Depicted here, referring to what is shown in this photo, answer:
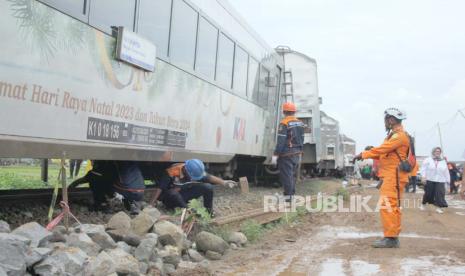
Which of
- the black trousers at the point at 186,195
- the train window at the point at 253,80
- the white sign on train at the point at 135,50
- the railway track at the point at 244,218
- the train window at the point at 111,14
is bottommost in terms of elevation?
the railway track at the point at 244,218

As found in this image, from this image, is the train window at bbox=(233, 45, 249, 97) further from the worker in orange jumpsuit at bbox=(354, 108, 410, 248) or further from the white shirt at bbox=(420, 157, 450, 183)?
the white shirt at bbox=(420, 157, 450, 183)

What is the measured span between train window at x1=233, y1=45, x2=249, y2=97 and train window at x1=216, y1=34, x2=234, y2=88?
0.28 m

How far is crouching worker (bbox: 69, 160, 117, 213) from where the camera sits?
6.52 m

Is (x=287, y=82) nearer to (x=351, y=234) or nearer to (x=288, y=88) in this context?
(x=288, y=88)

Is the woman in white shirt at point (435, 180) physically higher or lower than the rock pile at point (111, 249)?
higher

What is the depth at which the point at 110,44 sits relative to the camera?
5.63 metres

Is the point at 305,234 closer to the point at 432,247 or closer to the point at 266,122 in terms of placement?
the point at 432,247

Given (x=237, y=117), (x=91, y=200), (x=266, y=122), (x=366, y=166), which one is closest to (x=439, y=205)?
(x=266, y=122)

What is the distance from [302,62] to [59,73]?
11.2 meters

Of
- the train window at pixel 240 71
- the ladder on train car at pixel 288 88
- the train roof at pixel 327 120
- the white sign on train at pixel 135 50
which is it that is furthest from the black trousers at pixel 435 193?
the train roof at pixel 327 120

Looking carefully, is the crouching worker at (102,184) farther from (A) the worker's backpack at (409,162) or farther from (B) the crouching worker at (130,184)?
(A) the worker's backpack at (409,162)

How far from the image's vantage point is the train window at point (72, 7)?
4.79 meters

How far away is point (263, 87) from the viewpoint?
11.7m

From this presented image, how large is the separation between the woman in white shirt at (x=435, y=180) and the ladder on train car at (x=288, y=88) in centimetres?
355
